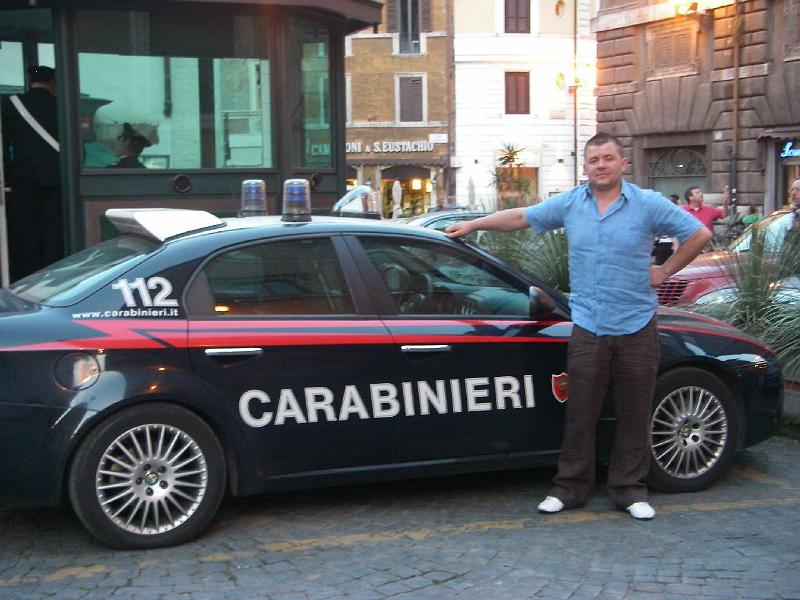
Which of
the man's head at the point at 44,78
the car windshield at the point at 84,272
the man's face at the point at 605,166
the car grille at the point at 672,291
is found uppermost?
the man's head at the point at 44,78

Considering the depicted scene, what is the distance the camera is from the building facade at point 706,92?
23062mm

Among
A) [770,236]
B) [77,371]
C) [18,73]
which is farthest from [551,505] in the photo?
[18,73]

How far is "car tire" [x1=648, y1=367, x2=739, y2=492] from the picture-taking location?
5852 millimetres

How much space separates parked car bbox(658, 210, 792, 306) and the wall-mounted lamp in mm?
15220

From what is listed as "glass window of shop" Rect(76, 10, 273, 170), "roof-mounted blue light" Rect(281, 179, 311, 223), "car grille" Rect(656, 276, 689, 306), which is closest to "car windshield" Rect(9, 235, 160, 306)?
"roof-mounted blue light" Rect(281, 179, 311, 223)

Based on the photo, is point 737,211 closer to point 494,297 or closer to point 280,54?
point 280,54

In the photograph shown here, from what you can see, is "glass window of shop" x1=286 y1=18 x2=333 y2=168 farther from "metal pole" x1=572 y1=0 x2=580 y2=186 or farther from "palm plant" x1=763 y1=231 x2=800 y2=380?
"metal pole" x1=572 y1=0 x2=580 y2=186

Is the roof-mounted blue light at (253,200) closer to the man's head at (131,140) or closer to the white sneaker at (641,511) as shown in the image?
the white sneaker at (641,511)

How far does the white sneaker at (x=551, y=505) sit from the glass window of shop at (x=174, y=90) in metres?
5.63

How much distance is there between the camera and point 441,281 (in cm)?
564

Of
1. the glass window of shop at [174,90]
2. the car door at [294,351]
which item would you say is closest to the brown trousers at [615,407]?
the car door at [294,351]

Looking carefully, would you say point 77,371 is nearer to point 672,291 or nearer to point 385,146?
point 672,291

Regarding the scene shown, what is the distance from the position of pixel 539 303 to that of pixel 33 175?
6.21m

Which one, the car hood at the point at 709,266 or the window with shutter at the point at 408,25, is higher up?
the window with shutter at the point at 408,25
